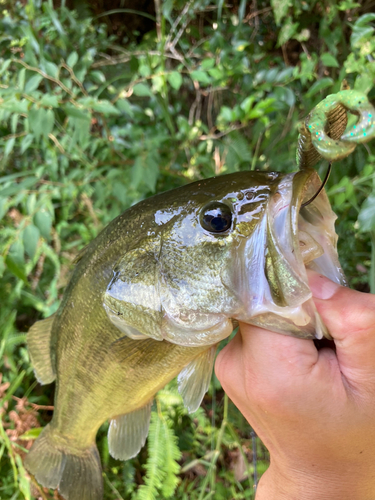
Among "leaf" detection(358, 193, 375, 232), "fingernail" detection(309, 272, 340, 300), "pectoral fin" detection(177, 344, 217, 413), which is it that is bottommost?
"pectoral fin" detection(177, 344, 217, 413)

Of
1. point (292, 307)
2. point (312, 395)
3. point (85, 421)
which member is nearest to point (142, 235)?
point (292, 307)

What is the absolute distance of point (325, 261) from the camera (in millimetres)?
804

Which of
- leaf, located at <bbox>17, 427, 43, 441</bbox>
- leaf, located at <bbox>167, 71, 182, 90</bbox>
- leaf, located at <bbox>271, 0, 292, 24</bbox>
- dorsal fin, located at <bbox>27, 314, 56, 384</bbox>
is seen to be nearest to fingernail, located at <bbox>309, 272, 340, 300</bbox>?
dorsal fin, located at <bbox>27, 314, 56, 384</bbox>

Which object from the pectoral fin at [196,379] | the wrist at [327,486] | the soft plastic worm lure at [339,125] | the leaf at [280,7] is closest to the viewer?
the soft plastic worm lure at [339,125]

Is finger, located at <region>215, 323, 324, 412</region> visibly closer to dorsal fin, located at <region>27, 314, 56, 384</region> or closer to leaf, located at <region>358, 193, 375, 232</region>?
leaf, located at <region>358, 193, 375, 232</region>

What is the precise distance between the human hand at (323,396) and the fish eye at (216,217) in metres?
0.24

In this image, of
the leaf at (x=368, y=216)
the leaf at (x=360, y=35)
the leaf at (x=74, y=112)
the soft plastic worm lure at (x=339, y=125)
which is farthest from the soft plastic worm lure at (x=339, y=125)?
the leaf at (x=74, y=112)

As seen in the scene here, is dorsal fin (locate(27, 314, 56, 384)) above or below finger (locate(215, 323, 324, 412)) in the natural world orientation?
below

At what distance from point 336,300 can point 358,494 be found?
525 mm

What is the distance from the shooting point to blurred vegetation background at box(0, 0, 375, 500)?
1.45 m

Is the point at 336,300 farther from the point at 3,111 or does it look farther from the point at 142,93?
the point at 3,111

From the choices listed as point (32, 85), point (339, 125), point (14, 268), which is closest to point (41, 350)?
point (14, 268)

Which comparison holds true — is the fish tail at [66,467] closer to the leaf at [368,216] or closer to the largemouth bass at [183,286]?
the largemouth bass at [183,286]

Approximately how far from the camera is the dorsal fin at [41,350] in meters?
1.32
